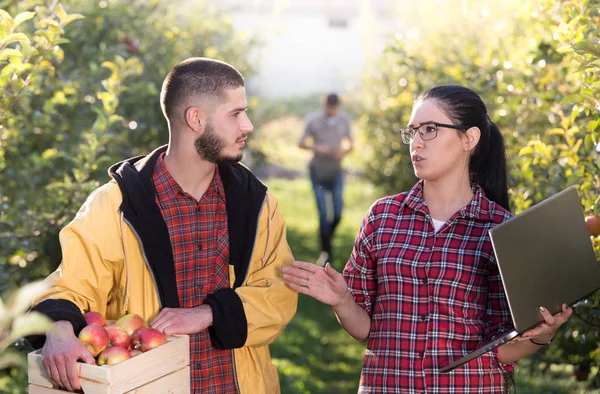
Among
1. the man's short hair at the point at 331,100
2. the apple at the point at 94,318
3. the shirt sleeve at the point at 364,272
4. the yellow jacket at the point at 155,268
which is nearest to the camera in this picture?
the apple at the point at 94,318

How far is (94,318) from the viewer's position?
2.37m

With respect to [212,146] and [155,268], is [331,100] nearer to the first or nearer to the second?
[212,146]

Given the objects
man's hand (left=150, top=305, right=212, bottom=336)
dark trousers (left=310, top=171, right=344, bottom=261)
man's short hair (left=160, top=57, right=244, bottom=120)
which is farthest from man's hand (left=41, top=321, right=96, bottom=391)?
dark trousers (left=310, top=171, right=344, bottom=261)

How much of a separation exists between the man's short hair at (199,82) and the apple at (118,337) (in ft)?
2.64

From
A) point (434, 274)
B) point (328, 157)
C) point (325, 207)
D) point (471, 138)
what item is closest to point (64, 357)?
point (434, 274)

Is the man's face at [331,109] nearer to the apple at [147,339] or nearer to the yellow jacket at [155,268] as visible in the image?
the yellow jacket at [155,268]

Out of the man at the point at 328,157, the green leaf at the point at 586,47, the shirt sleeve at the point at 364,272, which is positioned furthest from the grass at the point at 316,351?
the green leaf at the point at 586,47

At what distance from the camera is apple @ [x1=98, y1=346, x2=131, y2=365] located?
2.17 meters

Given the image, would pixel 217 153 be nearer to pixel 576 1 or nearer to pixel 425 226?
pixel 425 226

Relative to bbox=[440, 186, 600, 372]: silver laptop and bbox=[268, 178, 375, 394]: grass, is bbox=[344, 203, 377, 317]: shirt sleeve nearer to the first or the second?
bbox=[440, 186, 600, 372]: silver laptop

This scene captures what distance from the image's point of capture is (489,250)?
8.52 feet

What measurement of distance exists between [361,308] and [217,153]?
0.70 metres

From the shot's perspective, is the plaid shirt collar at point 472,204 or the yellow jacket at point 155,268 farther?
the plaid shirt collar at point 472,204

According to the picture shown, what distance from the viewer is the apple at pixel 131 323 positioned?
2381 millimetres
